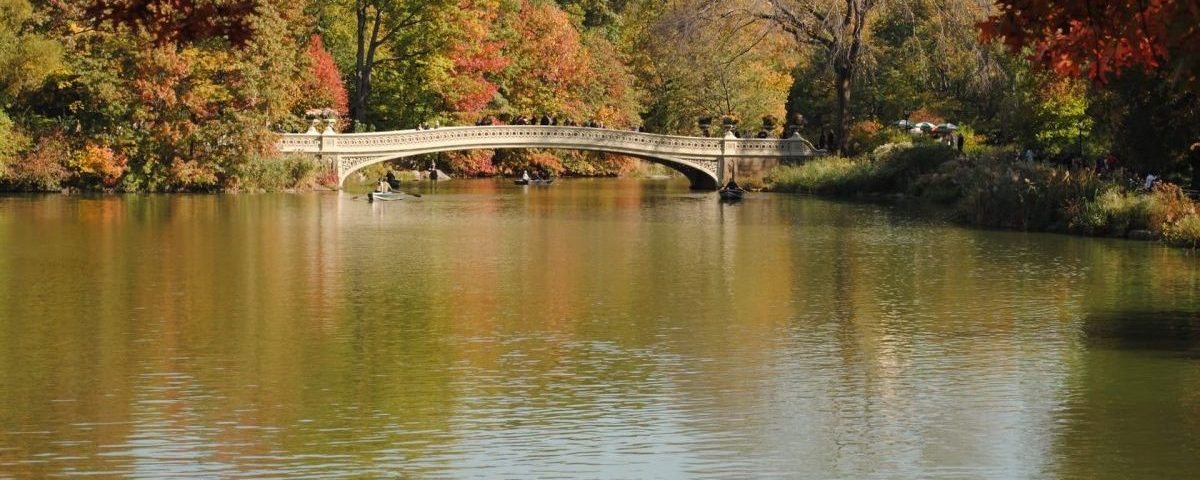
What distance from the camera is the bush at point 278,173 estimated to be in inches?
2080

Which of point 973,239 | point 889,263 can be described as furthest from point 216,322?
point 973,239

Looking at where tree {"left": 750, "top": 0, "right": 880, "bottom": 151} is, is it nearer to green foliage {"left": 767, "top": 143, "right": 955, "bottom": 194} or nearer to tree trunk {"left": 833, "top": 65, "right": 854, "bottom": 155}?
tree trunk {"left": 833, "top": 65, "right": 854, "bottom": 155}

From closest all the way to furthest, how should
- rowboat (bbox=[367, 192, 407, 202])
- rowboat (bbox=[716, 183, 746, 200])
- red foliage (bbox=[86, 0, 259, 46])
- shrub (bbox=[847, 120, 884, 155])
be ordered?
red foliage (bbox=[86, 0, 259, 46])
rowboat (bbox=[367, 192, 407, 202])
rowboat (bbox=[716, 183, 746, 200])
shrub (bbox=[847, 120, 884, 155])

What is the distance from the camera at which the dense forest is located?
51.6 metres

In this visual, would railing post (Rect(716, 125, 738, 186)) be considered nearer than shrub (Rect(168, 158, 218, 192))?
No

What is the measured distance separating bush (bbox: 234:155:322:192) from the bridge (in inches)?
34.0

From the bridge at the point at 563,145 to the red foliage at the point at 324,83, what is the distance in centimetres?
393

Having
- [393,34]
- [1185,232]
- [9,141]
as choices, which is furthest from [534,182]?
[1185,232]

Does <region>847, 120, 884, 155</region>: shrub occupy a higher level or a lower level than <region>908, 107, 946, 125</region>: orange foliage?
lower

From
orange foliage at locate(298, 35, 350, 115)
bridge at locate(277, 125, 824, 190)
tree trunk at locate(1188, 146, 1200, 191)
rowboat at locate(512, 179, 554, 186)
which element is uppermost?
orange foliage at locate(298, 35, 350, 115)

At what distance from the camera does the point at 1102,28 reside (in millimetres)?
12586

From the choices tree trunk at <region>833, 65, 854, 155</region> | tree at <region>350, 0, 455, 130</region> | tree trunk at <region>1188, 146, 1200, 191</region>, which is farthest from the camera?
tree at <region>350, 0, 455, 130</region>

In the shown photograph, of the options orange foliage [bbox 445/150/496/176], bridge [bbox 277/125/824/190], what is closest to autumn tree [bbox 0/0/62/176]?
bridge [bbox 277/125/824/190]

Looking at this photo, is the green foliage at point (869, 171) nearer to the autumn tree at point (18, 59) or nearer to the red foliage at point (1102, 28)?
the autumn tree at point (18, 59)
